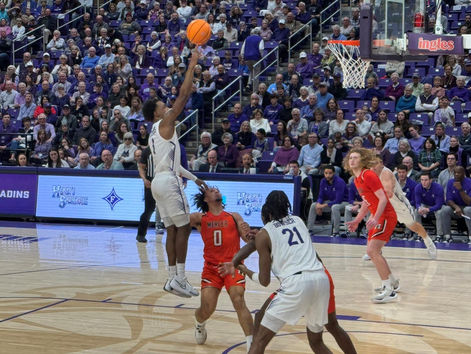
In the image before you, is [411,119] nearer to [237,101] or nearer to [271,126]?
[271,126]

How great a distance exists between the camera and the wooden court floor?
7926 mm

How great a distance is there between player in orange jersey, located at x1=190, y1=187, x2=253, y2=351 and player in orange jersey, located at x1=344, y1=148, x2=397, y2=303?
2414 millimetres

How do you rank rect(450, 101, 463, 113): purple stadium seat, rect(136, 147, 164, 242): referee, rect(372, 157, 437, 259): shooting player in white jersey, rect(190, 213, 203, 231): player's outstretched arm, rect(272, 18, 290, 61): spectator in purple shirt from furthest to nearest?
rect(272, 18, 290, 61): spectator in purple shirt
rect(450, 101, 463, 113): purple stadium seat
rect(136, 147, 164, 242): referee
rect(372, 157, 437, 259): shooting player in white jersey
rect(190, 213, 203, 231): player's outstretched arm

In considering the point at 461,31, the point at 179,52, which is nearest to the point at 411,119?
the point at 461,31

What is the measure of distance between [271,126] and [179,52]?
16.3 ft

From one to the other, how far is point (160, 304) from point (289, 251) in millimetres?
3802

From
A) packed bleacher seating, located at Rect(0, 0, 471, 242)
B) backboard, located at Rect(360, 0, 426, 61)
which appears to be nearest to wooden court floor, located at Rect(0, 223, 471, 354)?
packed bleacher seating, located at Rect(0, 0, 471, 242)

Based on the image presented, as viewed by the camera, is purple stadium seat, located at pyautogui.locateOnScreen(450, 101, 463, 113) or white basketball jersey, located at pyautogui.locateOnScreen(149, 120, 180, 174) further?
purple stadium seat, located at pyautogui.locateOnScreen(450, 101, 463, 113)

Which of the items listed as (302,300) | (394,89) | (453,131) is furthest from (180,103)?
(394,89)

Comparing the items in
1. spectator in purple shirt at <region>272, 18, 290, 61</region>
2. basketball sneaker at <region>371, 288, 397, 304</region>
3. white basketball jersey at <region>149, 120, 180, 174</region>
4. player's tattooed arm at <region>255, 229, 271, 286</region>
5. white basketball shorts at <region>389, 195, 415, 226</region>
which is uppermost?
spectator in purple shirt at <region>272, 18, 290, 61</region>

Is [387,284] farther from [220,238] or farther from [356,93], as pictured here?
[356,93]

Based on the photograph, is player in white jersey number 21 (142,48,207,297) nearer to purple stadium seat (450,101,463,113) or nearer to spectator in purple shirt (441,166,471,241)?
spectator in purple shirt (441,166,471,241)

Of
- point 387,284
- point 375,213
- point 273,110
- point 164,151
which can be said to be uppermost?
point 273,110

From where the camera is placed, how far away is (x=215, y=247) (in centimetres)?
792
